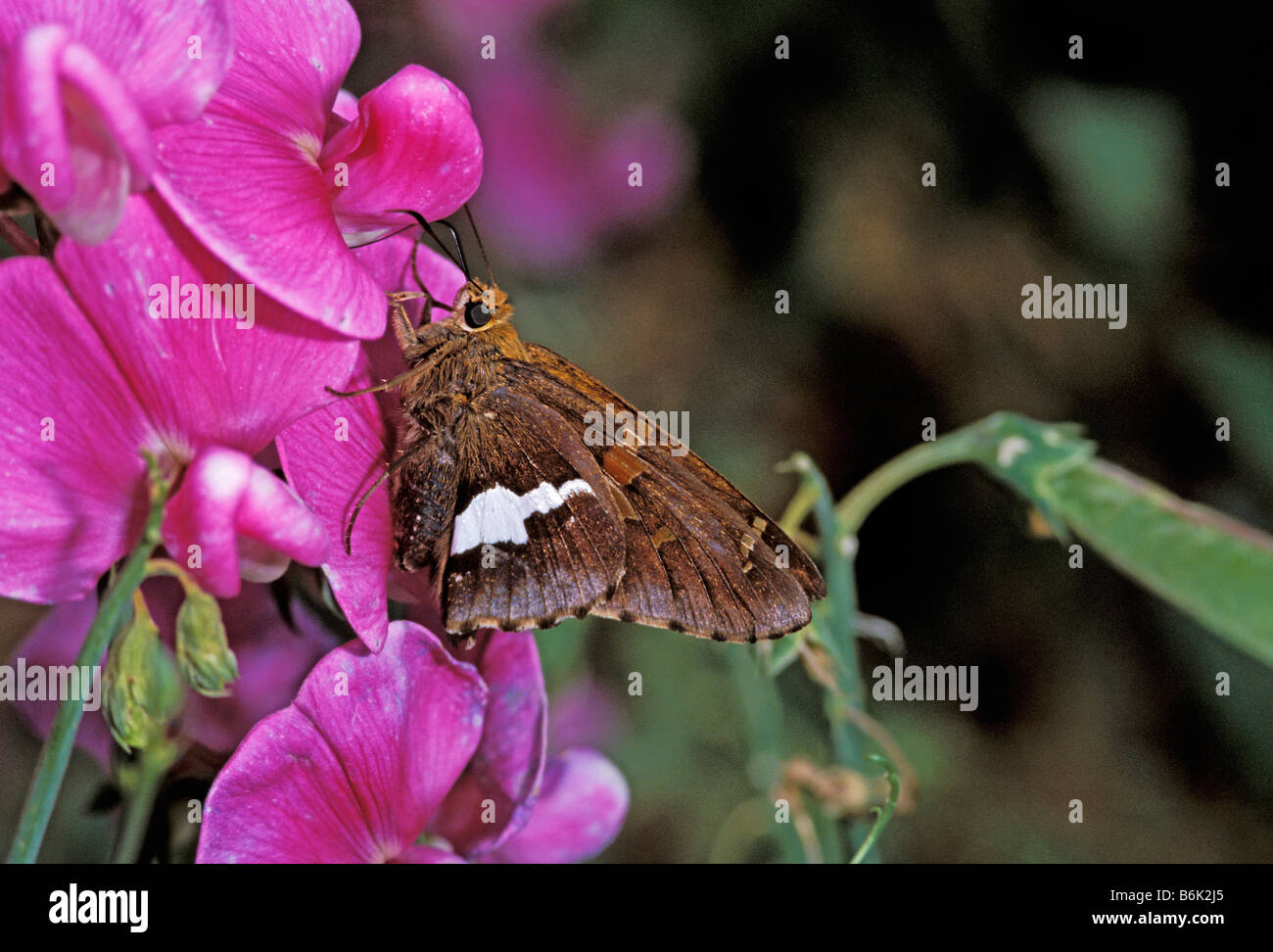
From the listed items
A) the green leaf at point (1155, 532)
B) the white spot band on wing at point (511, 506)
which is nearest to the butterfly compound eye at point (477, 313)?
the white spot band on wing at point (511, 506)

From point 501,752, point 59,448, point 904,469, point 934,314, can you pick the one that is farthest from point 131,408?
point 934,314

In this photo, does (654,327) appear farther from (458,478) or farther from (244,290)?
(244,290)

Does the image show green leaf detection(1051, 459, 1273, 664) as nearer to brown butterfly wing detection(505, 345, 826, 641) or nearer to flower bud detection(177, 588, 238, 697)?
brown butterfly wing detection(505, 345, 826, 641)

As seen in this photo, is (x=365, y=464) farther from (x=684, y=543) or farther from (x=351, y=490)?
(x=684, y=543)

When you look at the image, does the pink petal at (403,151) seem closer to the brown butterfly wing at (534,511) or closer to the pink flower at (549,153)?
the brown butterfly wing at (534,511)

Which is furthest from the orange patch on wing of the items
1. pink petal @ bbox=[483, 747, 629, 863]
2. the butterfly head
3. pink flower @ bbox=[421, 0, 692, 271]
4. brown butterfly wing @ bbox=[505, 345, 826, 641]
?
pink flower @ bbox=[421, 0, 692, 271]

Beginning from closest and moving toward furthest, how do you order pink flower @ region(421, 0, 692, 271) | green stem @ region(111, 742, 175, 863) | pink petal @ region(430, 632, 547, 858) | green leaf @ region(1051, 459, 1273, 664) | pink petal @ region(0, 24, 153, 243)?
1. pink petal @ region(0, 24, 153, 243)
2. green stem @ region(111, 742, 175, 863)
3. pink petal @ region(430, 632, 547, 858)
4. green leaf @ region(1051, 459, 1273, 664)
5. pink flower @ region(421, 0, 692, 271)
